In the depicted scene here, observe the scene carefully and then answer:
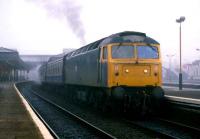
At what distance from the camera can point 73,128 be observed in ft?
51.3

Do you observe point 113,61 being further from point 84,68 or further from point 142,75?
point 84,68

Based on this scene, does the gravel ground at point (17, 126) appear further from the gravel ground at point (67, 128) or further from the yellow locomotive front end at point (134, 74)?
the yellow locomotive front end at point (134, 74)

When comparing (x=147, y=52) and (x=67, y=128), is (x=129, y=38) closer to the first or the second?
(x=147, y=52)

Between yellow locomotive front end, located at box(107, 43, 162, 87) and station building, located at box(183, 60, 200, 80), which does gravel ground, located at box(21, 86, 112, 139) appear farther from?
station building, located at box(183, 60, 200, 80)

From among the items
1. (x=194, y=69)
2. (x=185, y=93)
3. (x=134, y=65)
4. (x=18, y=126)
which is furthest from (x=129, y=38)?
(x=194, y=69)

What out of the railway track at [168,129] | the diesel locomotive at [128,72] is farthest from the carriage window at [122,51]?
the railway track at [168,129]

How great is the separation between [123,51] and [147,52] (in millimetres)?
1096

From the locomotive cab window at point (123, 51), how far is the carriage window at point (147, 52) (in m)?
0.33

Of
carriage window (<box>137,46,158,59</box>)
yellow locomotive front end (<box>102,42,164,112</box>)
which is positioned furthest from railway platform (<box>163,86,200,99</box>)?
yellow locomotive front end (<box>102,42,164,112</box>)

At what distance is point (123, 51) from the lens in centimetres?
1812

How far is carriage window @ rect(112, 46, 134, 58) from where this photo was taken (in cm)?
1797

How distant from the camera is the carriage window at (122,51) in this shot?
17969mm

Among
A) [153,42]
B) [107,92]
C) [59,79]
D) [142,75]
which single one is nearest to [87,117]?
[107,92]

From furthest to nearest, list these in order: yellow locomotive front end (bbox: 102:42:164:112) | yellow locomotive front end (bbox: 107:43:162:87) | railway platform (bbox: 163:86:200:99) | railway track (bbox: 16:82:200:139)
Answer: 1. railway platform (bbox: 163:86:200:99)
2. yellow locomotive front end (bbox: 107:43:162:87)
3. yellow locomotive front end (bbox: 102:42:164:112)
4. railway track (bbox: 16:82:200:139)
